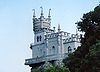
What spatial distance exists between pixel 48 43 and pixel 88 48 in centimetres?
4568

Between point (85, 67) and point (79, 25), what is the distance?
23.5ft

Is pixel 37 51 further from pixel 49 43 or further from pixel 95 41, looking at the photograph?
pixel 95 41

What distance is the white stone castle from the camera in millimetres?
83438

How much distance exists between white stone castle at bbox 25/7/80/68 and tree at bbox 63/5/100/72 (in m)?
36.7

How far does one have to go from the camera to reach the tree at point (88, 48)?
38.3 m

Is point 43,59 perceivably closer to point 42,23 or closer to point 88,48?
point 42,23

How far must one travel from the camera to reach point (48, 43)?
88.0 metres

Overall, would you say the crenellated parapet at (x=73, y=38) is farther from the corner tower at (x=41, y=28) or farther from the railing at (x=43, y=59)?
the corner tower at (x=41, y=28)

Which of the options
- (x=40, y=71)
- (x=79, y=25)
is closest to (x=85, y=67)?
(x=40, y=71)

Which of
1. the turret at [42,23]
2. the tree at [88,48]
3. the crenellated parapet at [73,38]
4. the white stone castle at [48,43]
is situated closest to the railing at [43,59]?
the white stone castle at [48,43]

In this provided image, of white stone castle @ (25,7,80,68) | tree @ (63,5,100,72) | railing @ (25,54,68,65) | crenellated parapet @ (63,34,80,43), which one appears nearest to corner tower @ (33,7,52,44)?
white stone castle @ (25,7,80,68)

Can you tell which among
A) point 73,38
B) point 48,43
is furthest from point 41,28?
point 73,38

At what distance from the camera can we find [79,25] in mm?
46188

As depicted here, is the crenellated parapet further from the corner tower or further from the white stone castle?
the corner tower
